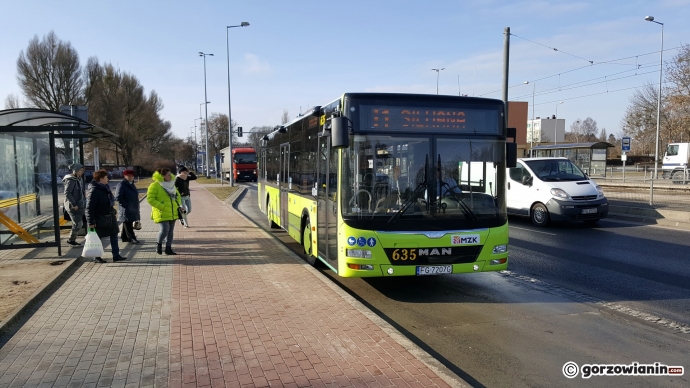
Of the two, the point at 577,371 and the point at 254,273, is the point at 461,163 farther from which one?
the point at 254,273

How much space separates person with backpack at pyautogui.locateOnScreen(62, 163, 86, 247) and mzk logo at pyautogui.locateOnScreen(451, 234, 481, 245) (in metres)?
7.64

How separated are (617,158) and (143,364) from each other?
254 feet

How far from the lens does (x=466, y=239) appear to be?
262 inches

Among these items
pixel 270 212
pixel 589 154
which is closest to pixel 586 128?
pixel 589 154

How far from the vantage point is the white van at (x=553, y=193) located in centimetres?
1357

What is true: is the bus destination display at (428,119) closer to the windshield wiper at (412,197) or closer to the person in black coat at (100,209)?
the windshield wiper at (412,197)

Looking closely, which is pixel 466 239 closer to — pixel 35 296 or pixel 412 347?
pixel 412 347

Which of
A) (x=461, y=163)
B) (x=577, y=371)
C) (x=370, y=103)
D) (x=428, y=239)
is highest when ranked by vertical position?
(x=370, y=103)

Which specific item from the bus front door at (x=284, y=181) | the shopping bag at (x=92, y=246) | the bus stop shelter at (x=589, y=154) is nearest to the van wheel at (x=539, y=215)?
the bus front door at (x=284, y=181)

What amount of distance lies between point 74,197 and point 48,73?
41.2m

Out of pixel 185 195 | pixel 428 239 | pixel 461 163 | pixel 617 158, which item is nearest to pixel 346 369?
pixel 428 239

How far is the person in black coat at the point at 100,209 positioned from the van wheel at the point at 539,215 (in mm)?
11076

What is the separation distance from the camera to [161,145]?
63.4m

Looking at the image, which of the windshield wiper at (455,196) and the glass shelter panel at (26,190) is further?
the glass shelter panel at (26,190)
